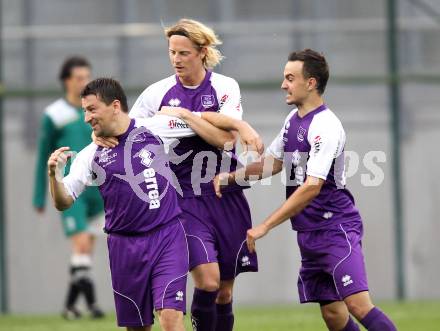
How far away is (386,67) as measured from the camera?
12125 millimetres

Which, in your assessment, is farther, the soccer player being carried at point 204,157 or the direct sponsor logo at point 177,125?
the soccer player being carried at point 204,157

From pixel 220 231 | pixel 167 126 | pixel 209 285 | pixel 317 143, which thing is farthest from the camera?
pixel 220 231

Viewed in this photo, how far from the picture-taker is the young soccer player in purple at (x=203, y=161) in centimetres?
714

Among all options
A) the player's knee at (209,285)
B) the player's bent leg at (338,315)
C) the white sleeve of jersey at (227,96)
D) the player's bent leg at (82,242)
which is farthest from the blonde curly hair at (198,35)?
the player's bent leg at (82,242)

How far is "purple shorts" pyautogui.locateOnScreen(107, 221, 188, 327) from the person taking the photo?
650 cm

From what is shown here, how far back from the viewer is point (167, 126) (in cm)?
696

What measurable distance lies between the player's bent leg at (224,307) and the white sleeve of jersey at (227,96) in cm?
110

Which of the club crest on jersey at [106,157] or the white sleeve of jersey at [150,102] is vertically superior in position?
the white sleeve of jersey at [150,102]

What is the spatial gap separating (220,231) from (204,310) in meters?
0.51

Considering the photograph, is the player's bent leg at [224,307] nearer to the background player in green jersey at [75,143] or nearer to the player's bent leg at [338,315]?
the player's bent leg at [338,315]

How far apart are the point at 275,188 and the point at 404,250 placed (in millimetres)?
1429

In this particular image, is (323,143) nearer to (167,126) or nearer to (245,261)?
(167,126)

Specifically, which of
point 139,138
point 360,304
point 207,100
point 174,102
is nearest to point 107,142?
point 139,138

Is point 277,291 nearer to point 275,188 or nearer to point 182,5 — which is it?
point 275,188
